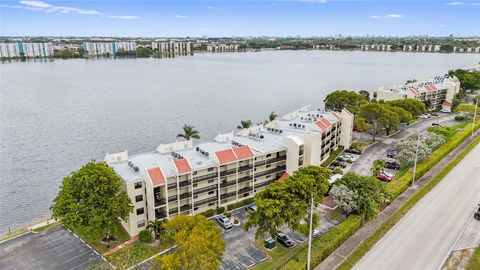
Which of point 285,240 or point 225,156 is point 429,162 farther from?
point 225,156

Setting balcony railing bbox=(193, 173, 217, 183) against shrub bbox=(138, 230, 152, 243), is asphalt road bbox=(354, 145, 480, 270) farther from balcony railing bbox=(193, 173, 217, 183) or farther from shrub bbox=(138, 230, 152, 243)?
shrub bbox=(138, 230, 152, 243)

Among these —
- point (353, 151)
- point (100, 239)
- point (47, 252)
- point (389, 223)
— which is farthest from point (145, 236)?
point (353, 151)

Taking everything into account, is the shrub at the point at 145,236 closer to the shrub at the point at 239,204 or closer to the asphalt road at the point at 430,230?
the shrub at the point at 239,204

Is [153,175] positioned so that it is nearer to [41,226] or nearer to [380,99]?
[41,226]

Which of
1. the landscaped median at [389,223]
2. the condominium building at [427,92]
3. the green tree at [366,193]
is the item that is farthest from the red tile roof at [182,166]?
the condominium building at [427,92]

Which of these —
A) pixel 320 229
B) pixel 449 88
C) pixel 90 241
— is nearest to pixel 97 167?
pixel 90 241
